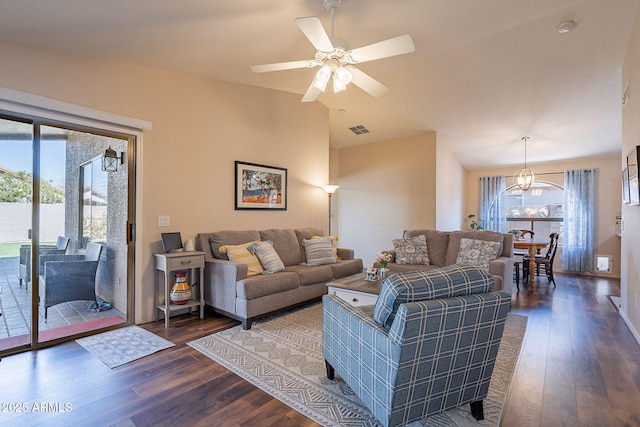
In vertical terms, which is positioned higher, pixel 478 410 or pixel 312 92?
pixel 312 92

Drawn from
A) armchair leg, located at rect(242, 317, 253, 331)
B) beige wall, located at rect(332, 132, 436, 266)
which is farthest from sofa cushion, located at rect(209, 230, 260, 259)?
beige wall, located at rect(332, 132, 436, 266)

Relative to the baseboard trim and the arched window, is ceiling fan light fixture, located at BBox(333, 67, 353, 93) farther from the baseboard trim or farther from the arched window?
the arched window

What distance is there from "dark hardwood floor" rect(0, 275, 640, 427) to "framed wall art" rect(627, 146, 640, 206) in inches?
52.1

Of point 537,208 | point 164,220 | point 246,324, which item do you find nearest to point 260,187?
point 164,220

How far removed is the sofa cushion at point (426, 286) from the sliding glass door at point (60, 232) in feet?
9.49

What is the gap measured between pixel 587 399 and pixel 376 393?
1.48 meters

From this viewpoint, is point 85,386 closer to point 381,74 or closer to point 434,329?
point 434,329

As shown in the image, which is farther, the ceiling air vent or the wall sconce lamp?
the ceiling air vent

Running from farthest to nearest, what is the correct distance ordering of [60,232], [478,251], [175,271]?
1. [478,251]
2. [175,271]
3. [60,232]

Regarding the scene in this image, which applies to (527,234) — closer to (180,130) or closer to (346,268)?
(346,268)

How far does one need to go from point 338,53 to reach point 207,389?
8.52 feet

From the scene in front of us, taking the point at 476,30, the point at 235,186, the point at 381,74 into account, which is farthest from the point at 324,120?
the point at 476,30

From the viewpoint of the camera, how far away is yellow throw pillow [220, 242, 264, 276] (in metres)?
3.59

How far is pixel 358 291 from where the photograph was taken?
2.93 meters
